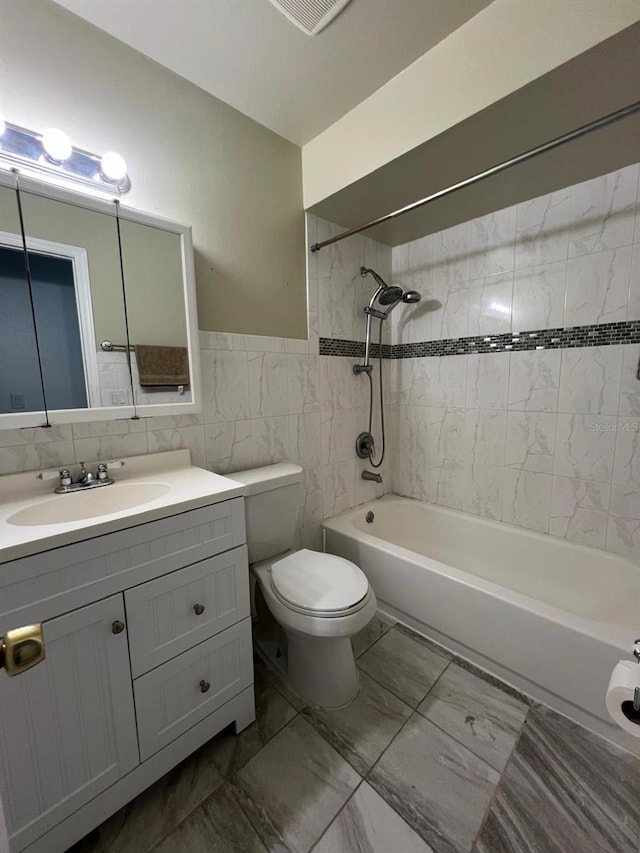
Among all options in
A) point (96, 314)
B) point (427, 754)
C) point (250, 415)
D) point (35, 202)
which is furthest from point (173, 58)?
point (427, 754)

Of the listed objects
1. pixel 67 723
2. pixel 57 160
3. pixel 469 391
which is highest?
pixel 57 160

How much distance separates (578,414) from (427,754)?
5.12 feet

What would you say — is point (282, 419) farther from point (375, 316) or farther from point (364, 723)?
point (364, 723)

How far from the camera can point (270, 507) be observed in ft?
4.91

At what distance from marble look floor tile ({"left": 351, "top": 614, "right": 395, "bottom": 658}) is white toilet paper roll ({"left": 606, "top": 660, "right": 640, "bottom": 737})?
1.05 metres

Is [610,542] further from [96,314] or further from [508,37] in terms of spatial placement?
[96,314]

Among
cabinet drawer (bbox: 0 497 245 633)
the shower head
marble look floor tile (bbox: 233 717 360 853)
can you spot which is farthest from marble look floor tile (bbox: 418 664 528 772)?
the shower head

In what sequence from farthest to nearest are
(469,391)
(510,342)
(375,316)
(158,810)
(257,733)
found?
(375,316) < (469,391) < (510,342) < (257,733) < (158,810)

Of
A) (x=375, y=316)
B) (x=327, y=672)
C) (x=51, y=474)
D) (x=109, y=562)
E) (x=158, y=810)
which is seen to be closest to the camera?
(x=109, y=562)

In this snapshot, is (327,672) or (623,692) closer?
(623,692)

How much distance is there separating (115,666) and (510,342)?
7.03ft

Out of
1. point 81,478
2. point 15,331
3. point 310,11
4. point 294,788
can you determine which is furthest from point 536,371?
point 15,331

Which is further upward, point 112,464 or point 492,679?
point 112,464

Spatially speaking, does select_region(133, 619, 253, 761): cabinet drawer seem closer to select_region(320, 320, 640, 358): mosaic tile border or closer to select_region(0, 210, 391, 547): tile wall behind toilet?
select_region(0, 210, 391, 547): tile wall behind toilet
